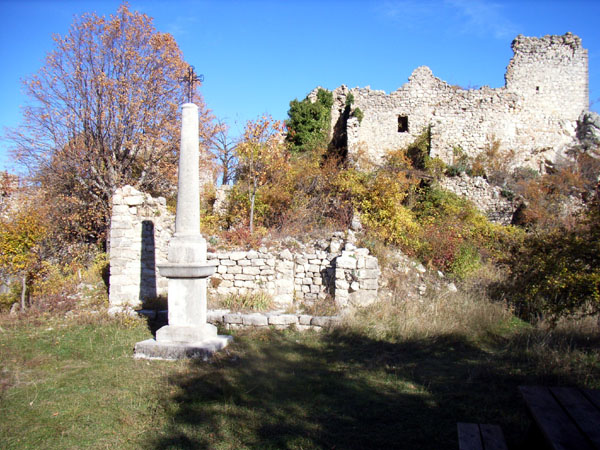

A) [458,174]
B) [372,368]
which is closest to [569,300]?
[372,368]

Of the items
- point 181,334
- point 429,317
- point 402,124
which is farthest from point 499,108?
point 181,334

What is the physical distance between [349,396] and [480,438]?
6.84 feet

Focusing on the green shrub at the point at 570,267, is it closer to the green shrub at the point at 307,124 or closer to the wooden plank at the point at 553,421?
the wooden plank at the point at 553,421

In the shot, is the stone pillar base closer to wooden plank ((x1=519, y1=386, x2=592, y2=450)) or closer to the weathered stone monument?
the weathered stone monument

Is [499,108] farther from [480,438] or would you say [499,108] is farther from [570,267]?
[480,438]

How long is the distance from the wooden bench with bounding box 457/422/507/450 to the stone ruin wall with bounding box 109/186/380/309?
6259 millimetres

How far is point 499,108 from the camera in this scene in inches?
875

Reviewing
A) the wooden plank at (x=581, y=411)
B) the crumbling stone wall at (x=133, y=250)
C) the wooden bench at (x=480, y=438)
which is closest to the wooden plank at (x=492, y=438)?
the wooden bench at (x=480, y=438)

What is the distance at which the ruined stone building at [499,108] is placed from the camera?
22000 millimetres

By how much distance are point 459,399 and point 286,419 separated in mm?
1993

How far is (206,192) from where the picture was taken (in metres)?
17.8

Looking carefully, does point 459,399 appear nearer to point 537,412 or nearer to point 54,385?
point 537,412

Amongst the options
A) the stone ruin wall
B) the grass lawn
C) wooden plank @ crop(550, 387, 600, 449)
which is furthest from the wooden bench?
the stone ruin wall

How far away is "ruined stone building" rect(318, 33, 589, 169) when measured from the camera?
72.2 feet
